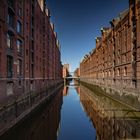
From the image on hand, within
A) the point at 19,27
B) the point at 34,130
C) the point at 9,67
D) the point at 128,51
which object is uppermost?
the point at 19,27

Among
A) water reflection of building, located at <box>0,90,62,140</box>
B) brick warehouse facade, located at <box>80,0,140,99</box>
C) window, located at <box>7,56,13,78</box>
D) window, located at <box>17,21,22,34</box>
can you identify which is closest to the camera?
water reflection of building, located at <box>0,90,62,140</box>

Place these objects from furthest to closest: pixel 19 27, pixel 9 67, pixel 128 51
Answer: pixel 128 51 → pixel 19 27 → pixel 9 67

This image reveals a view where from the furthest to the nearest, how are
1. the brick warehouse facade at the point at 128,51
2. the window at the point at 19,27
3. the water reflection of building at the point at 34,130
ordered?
the brick warehouse facade at the point at 128,51
the window at the point at 19,27
the water reflection of building at the point at 34,130

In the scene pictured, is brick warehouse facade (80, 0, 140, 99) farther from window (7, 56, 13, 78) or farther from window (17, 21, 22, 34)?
window (17, 21, 22, 34)

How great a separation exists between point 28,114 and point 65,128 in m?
4.57

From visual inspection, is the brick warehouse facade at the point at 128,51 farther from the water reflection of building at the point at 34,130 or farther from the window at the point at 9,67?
the window at the point at 9,67

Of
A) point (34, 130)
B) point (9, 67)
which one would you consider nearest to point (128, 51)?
point (9, 67)

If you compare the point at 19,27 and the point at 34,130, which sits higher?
the point at 19,27

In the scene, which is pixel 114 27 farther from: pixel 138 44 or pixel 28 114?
pixel 28 114

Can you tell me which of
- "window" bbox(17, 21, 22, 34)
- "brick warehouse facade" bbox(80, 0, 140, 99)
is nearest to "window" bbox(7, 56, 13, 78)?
"window" bbox(17, 21, 22, 34)

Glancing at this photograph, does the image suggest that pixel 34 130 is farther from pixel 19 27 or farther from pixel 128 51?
pixel 128 51

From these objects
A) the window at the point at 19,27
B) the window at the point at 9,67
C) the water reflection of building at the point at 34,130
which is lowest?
the water reflection of building at the point at 34,130

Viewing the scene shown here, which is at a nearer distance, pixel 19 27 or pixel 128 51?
pixel 19 27

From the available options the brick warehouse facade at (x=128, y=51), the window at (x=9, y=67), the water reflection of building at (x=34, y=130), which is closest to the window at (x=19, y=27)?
the window at (x=9, y=67)
